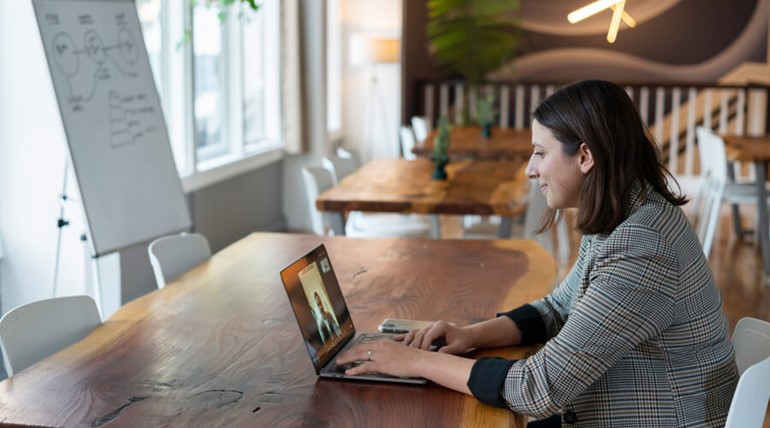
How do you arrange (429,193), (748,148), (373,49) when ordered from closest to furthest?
(429,193), (748,148), (373,49)

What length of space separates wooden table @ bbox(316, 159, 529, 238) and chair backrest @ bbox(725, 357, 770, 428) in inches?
93.7

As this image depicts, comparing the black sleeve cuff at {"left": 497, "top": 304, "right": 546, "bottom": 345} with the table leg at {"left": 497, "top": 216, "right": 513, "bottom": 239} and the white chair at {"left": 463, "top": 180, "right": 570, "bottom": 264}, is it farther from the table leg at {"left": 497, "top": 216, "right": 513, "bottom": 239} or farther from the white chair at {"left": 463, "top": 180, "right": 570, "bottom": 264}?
the table leg at {"left": 497, "top": 216, "right": 513, "bottom": 239}

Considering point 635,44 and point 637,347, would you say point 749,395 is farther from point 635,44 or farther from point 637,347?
point 635,44

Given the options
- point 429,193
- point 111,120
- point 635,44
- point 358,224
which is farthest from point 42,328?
point 635,44

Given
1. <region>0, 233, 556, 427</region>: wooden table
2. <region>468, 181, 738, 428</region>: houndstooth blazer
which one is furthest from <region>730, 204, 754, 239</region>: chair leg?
<region>468, 181, 738, 428</region>: houndstooth blazer

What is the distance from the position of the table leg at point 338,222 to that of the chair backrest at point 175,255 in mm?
1311

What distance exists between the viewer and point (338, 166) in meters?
5.54

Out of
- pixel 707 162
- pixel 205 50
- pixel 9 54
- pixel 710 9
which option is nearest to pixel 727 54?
pixel 710 9

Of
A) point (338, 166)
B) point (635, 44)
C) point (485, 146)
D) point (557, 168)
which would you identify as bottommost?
point (485, 146)

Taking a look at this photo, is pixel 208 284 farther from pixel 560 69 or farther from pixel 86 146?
pixel 560 69

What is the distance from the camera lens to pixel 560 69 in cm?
1037

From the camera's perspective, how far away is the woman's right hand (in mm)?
2090

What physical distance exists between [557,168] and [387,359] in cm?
50

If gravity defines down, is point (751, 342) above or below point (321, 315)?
below
